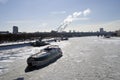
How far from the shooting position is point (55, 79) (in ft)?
53.7

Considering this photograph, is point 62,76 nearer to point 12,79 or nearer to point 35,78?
point 35,78

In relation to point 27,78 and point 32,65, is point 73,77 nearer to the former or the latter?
point 27,78

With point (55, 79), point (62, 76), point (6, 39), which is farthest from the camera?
point (6, 39)

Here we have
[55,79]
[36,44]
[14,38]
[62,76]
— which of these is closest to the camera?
[55,79]

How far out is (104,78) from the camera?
1648cm

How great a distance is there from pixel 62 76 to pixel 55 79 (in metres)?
1.33

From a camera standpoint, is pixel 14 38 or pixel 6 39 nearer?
pixel 6 39

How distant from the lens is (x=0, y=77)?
17.2 meters

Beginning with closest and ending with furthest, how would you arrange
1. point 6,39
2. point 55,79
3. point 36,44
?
point 55,79 < point 36,44 < point 6,39

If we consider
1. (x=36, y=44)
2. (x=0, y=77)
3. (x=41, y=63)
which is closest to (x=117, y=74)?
(x=41, y=63)

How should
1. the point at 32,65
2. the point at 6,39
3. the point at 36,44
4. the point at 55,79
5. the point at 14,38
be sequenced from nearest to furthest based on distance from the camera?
the point at 55,79 < the point at 32,65 < the point at 36,44 < the point at 6,39 < the point at 14,38

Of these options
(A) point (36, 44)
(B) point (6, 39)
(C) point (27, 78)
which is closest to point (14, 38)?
(B) point (6, 39)

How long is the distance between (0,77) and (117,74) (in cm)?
1153

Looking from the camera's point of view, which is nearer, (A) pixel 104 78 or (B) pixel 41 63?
(A) pixel 104 78
